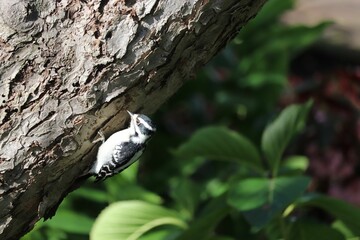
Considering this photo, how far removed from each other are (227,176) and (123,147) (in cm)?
146

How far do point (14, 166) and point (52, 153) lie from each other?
0.32 ft

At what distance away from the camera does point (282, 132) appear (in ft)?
8.95

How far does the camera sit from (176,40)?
1934 mm

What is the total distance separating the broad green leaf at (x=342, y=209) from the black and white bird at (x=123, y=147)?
1.82 ft

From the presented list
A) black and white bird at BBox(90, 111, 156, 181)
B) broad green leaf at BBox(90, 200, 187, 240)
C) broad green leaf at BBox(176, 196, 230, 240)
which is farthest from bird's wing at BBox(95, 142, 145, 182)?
broad green leaf at BBox(176, 196, 230, 240)

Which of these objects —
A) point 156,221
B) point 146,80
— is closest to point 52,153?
point 146,80

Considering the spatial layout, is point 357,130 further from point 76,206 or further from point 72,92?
point 72,92

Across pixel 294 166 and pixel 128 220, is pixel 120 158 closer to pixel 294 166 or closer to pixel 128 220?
pixel 128 220

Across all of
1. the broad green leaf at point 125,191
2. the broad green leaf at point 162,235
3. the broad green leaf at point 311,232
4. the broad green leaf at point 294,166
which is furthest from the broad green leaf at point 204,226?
the broad green leaf at point 125,191

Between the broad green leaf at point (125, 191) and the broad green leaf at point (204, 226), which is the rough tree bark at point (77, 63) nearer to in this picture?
the broad green leaf at point (204, 226)

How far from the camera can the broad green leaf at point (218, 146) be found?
2697 mm

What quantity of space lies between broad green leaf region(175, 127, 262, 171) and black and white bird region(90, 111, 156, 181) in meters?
0.22

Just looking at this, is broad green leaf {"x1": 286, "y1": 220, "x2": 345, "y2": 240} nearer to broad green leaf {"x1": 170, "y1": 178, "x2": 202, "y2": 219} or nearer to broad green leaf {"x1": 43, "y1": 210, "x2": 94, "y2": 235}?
broad green leaf {"x1": 170, "y1": 178, "x2": 202, "y2": 219}

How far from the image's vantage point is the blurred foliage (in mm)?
2527
